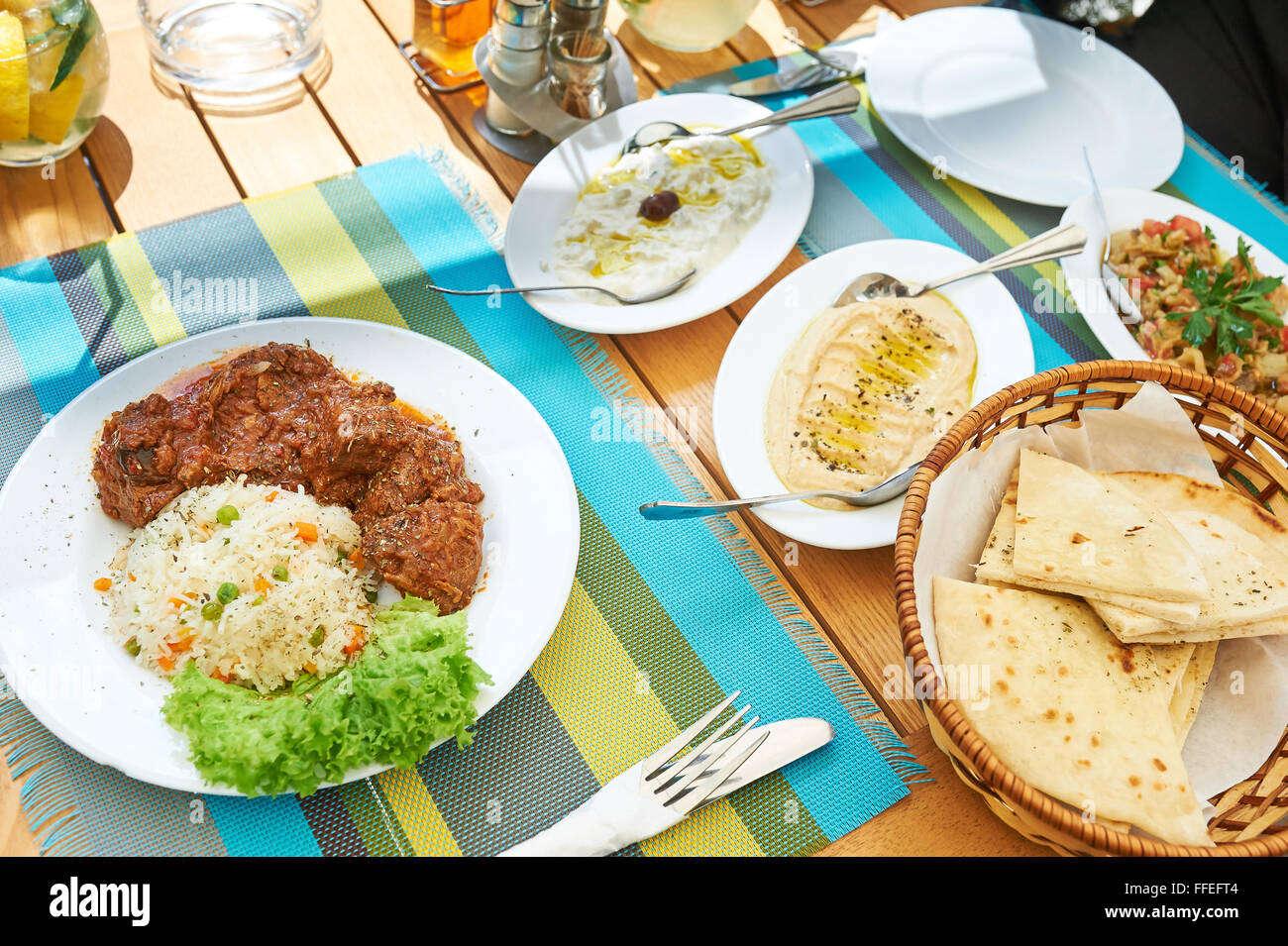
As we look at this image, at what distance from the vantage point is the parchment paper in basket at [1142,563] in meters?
1.64

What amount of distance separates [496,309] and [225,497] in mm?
833

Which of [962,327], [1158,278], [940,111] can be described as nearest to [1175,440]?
[962,327]

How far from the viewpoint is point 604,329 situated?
225 centimetres

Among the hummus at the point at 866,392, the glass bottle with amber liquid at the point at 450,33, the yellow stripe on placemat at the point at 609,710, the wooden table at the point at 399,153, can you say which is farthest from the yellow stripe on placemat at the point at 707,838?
the glass bottle with amber liquid at the point at 450,33

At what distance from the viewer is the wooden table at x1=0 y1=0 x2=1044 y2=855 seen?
1.86m

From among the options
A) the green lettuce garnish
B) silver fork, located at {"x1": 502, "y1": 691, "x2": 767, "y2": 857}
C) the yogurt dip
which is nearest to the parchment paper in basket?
silver fork, located at {"x1": 502, "y1": 691, "x2": 767, "y2": 857}

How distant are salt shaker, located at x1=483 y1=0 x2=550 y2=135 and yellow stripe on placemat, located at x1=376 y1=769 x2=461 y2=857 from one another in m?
1.84

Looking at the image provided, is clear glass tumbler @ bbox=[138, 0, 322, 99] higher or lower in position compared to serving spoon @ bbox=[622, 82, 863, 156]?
lower

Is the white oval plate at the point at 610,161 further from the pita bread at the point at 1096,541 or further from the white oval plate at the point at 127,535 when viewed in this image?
the pita bread at the point at 1096,541

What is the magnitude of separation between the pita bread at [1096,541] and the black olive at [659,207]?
117 centimetres

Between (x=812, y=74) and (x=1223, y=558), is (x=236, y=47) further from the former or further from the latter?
(x=1223, y=558)

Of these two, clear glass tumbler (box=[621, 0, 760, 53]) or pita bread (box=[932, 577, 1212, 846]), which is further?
clear glass tumbler (box=[621, 0, 760, 53])

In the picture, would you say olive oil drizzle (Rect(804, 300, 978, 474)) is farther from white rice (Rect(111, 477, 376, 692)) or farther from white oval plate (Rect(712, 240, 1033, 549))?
white rice (Rect(111, 477, 376, 692))
